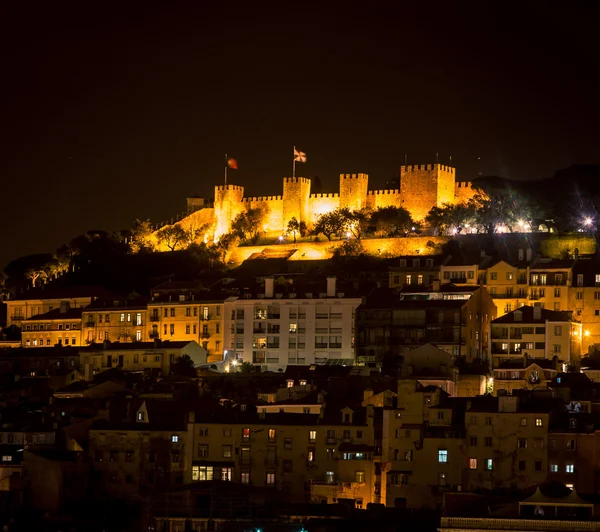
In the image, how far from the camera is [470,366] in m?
67.7

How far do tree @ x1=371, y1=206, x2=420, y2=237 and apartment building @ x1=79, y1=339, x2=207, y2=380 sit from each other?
2431 cm

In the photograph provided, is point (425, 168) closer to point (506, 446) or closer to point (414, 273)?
point (414, 273)

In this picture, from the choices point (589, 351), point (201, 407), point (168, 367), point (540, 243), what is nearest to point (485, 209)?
point (540, 243)

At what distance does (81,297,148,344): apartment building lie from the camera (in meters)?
81.7

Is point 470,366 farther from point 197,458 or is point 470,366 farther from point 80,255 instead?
point 80,255

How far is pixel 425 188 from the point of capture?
10250cm

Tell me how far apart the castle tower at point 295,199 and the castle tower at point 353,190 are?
249 cm

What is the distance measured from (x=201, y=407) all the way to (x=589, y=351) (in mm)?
23606

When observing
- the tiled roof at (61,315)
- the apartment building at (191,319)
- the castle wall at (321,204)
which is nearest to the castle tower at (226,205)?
the castle wall at (321,204)

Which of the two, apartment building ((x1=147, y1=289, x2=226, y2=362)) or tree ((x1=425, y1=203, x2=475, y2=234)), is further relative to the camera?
tree ((x1=425, y1=203, x2=475, y2=234))

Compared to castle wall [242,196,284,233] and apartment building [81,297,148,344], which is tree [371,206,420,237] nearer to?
castle wall [242,196,284,233]

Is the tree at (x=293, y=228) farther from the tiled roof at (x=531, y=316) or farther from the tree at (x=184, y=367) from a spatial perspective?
the tiled roof at (x=531, y=316)

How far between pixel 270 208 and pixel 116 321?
1041 inches

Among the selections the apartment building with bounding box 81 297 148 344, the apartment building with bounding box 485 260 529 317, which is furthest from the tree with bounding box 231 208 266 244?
the apartment building with bounding box 485 260 529 317
